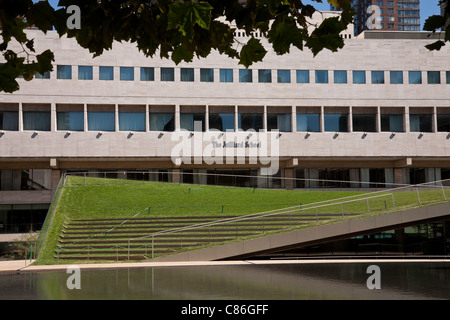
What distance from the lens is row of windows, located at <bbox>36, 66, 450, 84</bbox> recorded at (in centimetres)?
4484

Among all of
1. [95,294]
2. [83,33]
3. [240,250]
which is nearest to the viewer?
[83,33]

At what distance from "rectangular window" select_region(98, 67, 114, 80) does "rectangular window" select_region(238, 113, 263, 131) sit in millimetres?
11672

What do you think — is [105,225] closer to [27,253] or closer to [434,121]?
[27,253]

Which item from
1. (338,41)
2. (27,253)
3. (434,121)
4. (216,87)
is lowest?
(27,253)

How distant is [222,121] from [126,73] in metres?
9.29

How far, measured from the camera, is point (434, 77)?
4856 cm

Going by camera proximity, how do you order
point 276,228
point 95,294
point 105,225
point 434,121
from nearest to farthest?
point 95,294, point 276,228, point 105,225, point 434,121

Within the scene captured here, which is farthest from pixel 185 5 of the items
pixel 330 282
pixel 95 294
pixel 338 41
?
pixel 330 282

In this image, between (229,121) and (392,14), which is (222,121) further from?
(392,14)

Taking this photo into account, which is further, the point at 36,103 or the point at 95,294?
the point at 36,103

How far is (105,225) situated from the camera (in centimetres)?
2888

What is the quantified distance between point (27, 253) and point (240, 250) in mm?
10174

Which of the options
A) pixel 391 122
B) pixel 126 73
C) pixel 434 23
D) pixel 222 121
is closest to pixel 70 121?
pixel 126 73

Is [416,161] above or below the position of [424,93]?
below
